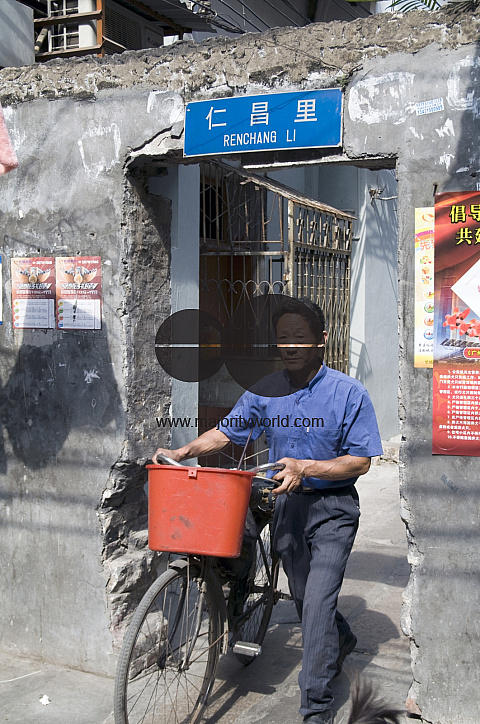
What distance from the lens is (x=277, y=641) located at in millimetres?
4352

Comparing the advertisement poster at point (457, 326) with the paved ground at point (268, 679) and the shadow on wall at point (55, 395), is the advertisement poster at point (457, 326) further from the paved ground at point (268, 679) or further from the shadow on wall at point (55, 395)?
the shadow on wall at point (55, 395)

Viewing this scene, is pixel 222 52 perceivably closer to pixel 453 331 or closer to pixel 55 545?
pixel 453 331

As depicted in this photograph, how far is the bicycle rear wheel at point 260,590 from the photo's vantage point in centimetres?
385

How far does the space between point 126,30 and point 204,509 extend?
6.89 m

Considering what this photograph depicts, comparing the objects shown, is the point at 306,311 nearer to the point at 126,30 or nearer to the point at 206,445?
the point at 206,445

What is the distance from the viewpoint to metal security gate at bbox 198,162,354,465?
7027 millimetres

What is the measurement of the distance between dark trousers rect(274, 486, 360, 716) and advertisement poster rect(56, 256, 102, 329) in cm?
144

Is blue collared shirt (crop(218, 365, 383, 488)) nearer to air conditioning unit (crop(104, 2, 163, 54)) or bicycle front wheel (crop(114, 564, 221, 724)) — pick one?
bicycle front wheel (crop(114, 564, 221, 724))

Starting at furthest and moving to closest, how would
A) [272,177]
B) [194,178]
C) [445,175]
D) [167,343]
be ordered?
[272,177] → [194,178] → [167,343] → [445,175]

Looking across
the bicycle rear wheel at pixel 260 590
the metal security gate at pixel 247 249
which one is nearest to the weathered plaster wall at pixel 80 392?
the bicycle rear wheel at pixel 260 590

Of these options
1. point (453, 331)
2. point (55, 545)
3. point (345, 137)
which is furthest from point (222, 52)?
point (55, 545)

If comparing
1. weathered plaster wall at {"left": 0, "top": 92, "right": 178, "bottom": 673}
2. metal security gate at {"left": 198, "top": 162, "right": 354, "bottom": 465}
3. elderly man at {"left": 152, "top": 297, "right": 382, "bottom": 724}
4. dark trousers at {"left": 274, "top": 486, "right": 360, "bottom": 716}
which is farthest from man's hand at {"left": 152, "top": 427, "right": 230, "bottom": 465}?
metal security gate at {"left": 198, "top": 162, "right": 354, "bottom": 465}

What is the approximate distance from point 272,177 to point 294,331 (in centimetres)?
558

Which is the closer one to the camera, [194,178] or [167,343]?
[167,343]
